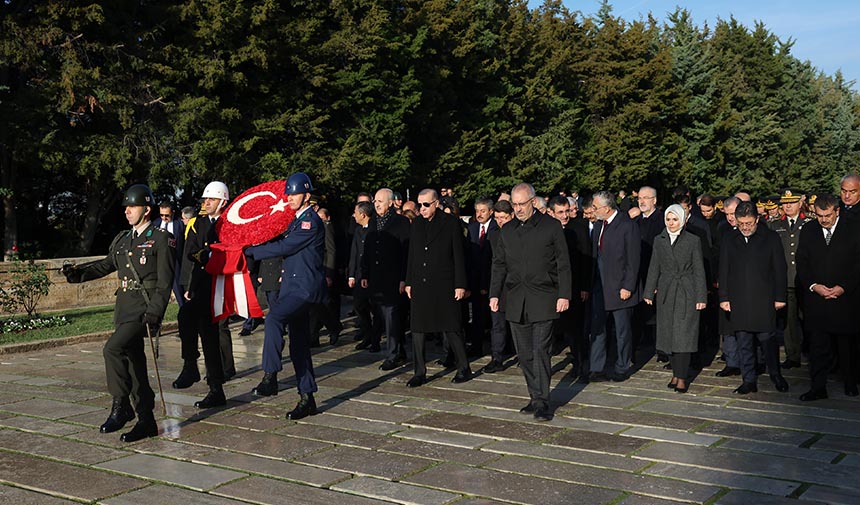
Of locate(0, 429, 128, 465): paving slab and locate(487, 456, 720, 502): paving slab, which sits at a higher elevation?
locate(0, 429, 128, 465): paving slab

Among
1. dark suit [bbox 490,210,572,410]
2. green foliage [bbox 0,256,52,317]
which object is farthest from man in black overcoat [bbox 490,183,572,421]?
green foliage [bbox 0,256,52,317]

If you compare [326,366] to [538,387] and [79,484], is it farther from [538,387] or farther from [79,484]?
[79,484]

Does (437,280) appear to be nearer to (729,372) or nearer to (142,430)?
(729,372)

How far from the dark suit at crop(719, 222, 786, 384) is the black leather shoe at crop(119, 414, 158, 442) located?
5370mm

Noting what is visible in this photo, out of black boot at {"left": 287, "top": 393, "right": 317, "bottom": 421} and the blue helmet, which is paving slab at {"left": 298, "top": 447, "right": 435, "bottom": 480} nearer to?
black boot at {"left": 287, "top": 393, "right": 317, "bottom": 421}

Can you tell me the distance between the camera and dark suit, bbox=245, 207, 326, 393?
779 cm

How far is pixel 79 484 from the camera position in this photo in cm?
580

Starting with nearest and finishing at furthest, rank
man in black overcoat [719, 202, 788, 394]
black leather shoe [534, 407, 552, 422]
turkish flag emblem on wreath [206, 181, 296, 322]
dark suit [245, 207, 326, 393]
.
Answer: black leather shoe [534, 407, 552, 422], dark suit [245, 207, 326, 393], turkish flag emblem on wreath [206, 181, 296, 322], man in black overcoat [719, 202, 788, 394]

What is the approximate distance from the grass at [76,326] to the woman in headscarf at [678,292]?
27.3 ft

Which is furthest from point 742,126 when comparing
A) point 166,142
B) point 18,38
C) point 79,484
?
point 79,484

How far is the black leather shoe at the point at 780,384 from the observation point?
878 cm

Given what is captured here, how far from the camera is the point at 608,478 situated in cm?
577

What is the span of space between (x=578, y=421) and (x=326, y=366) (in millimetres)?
3977

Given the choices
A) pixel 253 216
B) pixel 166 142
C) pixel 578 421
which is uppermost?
pixel 166 142
